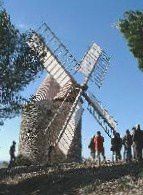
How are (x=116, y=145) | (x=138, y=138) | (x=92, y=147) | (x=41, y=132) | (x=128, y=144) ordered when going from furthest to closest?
(x=41, y=132)
(x=92, y=147)
(x=116, y=145)
(x=128, y=144)
(x=138, y=138)

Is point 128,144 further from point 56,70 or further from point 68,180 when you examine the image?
point 56,70

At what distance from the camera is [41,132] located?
53.4m

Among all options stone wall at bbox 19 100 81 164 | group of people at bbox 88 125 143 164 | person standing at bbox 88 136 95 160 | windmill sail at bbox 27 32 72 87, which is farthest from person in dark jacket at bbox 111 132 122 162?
windmill sail at bbox 27 32 72 87

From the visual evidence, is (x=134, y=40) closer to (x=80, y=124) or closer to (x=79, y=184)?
(x=79, y=184)

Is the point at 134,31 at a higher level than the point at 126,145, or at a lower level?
higher

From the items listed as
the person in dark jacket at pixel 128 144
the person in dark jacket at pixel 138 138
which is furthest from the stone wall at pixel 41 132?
the person in dark jacket at pixel 138 138

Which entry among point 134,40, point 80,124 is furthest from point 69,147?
point 134,40

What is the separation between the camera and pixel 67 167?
135 feet

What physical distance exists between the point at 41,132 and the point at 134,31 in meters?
19.1

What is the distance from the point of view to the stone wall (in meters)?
52.8

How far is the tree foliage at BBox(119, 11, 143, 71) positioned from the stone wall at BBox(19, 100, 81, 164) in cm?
1671

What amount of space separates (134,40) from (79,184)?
9307mm

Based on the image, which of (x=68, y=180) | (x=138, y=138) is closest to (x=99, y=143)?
(x=138, y=138)

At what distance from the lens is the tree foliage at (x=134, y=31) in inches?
1442
